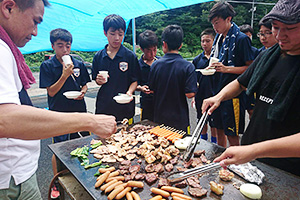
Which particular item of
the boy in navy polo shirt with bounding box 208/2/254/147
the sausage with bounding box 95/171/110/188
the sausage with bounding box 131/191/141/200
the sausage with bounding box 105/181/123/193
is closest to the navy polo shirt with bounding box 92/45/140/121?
the boy in navy polo shirt with bounding box 208/2/254/147

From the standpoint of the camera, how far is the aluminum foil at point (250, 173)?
4.97 ft

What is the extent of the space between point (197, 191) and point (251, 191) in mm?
369

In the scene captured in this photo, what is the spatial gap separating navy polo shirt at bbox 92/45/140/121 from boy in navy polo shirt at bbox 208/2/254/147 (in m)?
1.43

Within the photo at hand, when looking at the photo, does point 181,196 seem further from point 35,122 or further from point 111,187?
point 35,122

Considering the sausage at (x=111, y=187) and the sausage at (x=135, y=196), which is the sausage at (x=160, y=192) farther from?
the sausage at (x=111, y=187)

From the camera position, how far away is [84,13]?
13.5ft

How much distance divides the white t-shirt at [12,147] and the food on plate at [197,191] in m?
1.16

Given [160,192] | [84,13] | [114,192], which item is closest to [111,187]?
[114,192]

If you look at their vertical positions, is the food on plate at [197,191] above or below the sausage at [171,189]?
above

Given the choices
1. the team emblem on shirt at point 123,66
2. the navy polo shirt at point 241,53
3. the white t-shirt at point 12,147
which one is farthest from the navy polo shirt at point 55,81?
the navy polo shirt at point 241,53

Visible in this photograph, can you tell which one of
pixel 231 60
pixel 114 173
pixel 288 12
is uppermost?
pixel 288 12

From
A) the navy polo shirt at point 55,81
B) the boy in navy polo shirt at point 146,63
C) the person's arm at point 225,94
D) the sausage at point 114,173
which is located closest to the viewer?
the sausage at point 114,173

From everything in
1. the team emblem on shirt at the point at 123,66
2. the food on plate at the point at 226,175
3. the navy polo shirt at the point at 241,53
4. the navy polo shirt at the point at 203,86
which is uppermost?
the navy polo shirt at the point at 241,53

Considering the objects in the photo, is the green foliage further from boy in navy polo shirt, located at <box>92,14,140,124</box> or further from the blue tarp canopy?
boy in navy polo shirt, located at <box>92,14,140,124</box>
